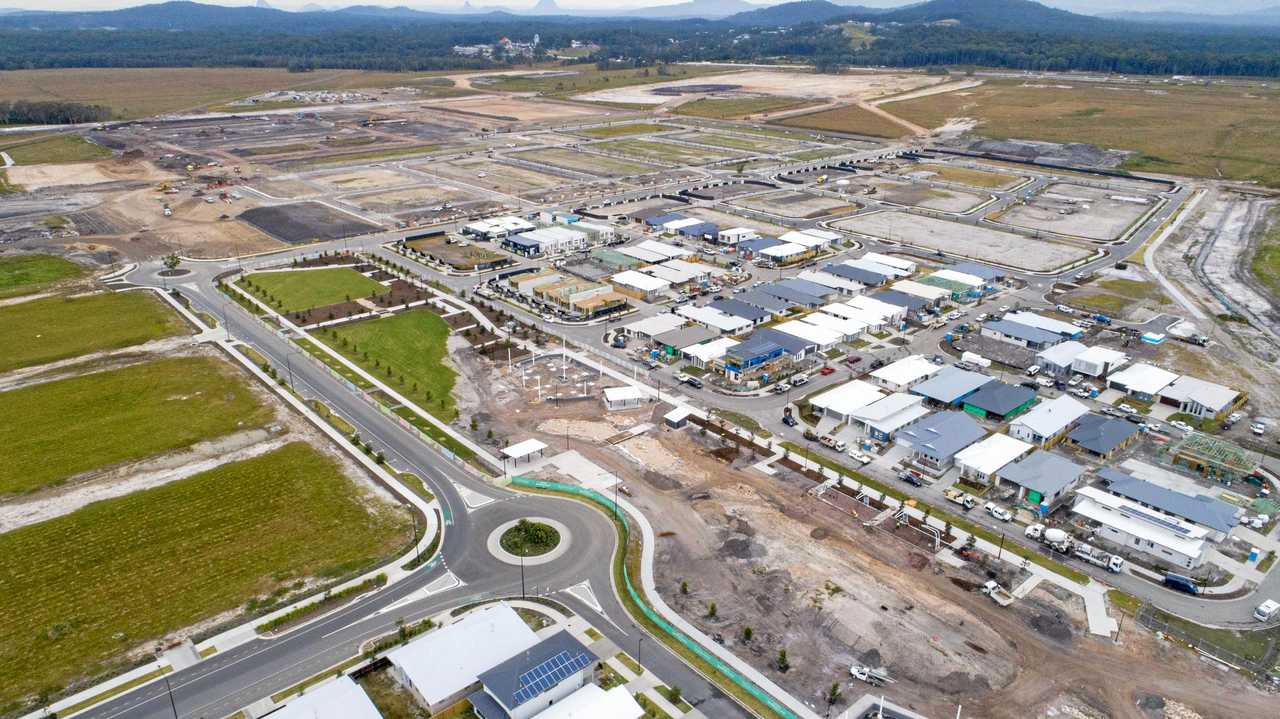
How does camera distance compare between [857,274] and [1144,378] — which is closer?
[1144,378]

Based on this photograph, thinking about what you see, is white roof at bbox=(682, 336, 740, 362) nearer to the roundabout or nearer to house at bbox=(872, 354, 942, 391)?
house at bbox=(872, 354, 942, 391)

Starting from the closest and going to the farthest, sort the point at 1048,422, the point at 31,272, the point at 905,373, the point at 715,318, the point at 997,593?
the point at 997,593 → the point at 1048,422 → the point at 905,373 → the point at 715,318 → the point at 31,272

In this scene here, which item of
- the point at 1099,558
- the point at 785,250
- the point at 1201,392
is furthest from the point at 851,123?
the point at 1099,558

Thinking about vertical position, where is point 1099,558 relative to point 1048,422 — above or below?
below

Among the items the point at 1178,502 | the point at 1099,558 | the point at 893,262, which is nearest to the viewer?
the point at 1099,558

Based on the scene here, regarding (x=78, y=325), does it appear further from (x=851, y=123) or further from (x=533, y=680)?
(x=851, y=123)

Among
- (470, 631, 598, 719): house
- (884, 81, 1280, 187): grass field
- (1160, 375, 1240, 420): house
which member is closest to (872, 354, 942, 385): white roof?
(1160, 375, 1240, 420): house

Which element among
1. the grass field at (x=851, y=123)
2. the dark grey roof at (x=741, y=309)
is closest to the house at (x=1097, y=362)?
the dark grey roof at (x=741, y=309)

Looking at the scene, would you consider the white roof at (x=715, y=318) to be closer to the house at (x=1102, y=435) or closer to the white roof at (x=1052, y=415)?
the white roof at (x=1052, y=415)
